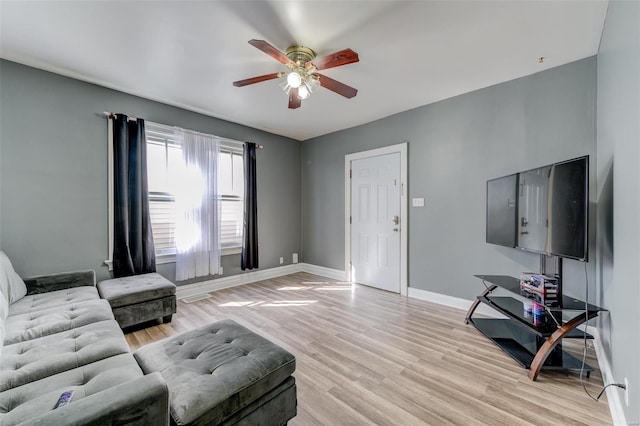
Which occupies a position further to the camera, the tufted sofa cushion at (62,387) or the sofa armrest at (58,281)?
the sofa armrest at (58,281)

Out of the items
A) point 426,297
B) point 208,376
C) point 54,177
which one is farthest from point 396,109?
point 54,177

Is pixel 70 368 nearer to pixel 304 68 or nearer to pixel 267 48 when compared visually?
pixel 267 48

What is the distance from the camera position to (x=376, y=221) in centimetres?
402

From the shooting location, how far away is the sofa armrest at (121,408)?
84 cm

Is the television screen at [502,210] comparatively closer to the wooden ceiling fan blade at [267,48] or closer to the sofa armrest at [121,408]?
the wooden ceiling fan blade at [267,48]

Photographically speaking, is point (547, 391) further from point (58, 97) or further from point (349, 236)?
point (58, 97)

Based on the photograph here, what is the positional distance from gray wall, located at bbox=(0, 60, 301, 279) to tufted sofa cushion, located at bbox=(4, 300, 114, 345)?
104 centimetres

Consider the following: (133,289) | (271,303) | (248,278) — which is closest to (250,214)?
(248,278)

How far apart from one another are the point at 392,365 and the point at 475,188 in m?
2.22

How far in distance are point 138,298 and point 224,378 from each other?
1.90 metres

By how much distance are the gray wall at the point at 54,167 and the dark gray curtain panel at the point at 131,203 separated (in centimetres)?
13

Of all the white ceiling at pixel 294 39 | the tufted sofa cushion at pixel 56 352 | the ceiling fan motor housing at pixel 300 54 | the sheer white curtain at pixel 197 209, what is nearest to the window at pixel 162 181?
the sheer white curtain at pixel 197 209

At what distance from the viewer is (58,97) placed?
2666 mm

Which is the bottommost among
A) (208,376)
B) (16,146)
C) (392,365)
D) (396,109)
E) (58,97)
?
(392,365)
